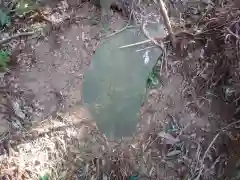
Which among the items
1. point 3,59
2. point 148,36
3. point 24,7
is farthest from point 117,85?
point 24,7

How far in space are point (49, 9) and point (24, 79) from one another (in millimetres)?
661

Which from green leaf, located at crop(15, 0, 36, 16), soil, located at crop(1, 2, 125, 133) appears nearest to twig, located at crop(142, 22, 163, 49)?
soil, located at crop(1, 2, 125, 133)

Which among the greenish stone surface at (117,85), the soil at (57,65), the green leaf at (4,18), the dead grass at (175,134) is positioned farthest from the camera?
the green leaf at (4,18)

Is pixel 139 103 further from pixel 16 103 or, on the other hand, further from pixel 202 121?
pixel 16 103

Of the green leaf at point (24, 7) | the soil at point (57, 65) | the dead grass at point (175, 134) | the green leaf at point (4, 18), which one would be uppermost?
the green leaf at point (24, 7)

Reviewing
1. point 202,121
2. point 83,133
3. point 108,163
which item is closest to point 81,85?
point 83,133

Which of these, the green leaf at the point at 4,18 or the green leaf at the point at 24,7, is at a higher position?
the green leaf at the point at 24,7

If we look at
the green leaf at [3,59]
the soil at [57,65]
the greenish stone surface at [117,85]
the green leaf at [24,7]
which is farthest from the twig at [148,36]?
the green leaf at [3,59]

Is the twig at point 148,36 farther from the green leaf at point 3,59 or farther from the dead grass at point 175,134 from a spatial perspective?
the green leaf at point 3,59

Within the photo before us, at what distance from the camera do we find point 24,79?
109 inches

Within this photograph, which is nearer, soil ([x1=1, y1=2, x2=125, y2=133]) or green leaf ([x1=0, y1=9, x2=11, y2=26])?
soil ([x1=1, y1=2, x2=125, y2=133])

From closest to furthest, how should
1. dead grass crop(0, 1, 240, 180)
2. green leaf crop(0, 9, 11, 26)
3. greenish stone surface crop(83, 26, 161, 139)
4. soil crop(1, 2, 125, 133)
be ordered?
dead grass crop(0, 1, 240, 180)
greenish stone surface crop(83, 26, 161, 139)
soil crop(1, 2, 125, 133)
green leaf crop(0, 9, 11, 26)

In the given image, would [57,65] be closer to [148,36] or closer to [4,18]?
[4,18]

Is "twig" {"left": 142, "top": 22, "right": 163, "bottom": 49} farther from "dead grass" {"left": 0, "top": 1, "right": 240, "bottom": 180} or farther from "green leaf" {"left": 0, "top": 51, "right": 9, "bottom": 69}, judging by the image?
"green leaf" {"left": 0, "top": 51, "right": 9, "bottom": 69}
